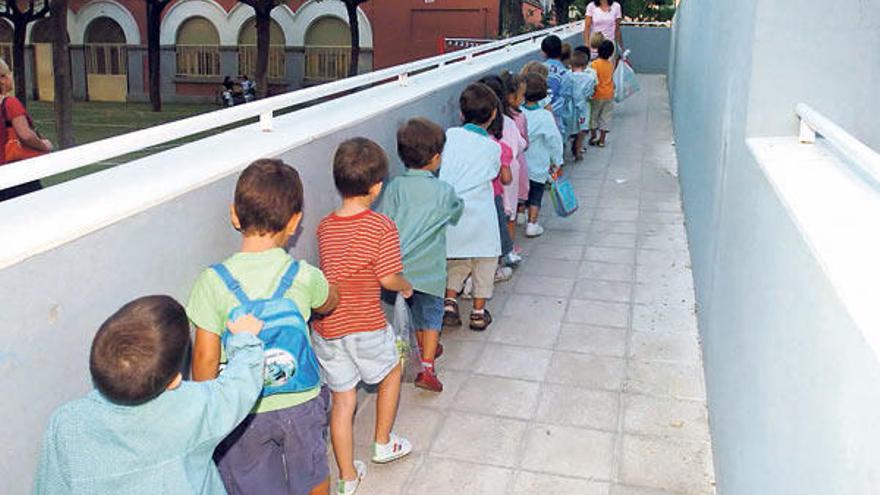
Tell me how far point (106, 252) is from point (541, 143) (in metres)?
4.62

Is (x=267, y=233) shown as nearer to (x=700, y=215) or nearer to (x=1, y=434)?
(x=1, y=434)

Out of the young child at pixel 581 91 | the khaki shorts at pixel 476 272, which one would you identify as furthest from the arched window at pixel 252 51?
the khaki shorts at pixel 476 272

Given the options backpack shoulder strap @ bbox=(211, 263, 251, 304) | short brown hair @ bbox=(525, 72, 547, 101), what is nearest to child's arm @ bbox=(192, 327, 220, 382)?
backpack shoulder strap @ bbox=(211, 263, 251, 304)

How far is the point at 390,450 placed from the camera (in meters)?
3.53

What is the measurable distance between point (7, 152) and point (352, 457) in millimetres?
2911

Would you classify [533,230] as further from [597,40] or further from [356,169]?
[597,40]

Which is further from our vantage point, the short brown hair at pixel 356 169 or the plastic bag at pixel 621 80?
the plastic bag at pixel 621 80

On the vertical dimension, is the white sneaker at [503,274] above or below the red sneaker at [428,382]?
above

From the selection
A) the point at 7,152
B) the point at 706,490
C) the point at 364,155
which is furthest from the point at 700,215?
the point at 7,152

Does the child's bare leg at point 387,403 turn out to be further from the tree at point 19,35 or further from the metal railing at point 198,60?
the metal railing at point 198,60

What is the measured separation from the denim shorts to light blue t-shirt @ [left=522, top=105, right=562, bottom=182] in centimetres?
257

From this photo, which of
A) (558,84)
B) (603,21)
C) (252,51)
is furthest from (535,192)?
(252,51)

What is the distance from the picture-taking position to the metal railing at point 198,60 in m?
29.6

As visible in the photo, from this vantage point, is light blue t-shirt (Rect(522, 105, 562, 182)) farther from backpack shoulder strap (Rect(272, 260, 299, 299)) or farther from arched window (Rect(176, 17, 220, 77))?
arched window (Rect(176, 17, 220, 77))
